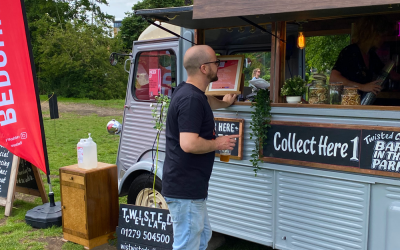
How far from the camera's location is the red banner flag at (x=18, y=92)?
4434mm

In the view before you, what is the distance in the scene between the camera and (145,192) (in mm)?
4191

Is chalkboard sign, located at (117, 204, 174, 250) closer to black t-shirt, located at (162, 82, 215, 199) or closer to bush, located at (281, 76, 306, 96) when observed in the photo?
black t-shirt, located at (162, 82, 215, 199)

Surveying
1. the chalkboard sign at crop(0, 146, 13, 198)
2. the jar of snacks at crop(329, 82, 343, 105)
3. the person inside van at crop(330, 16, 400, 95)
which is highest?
the person inside van at crop(330, 16, 400, 95)

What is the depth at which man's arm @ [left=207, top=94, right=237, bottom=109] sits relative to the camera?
3298 millimetres

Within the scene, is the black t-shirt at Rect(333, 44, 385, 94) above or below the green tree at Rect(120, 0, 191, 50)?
below

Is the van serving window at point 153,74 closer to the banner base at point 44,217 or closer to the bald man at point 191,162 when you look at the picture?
the bald man at point 191,162

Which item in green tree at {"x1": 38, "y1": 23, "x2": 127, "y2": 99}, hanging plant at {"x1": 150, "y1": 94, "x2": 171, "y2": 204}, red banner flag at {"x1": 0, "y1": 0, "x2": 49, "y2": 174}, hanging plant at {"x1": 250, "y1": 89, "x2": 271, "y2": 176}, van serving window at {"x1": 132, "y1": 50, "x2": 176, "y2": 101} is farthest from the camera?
green tree at {"x1": 38, "y1": 23, "x2": 127, "y2": 99}

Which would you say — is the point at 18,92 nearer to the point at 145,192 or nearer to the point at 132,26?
the point at 145,192

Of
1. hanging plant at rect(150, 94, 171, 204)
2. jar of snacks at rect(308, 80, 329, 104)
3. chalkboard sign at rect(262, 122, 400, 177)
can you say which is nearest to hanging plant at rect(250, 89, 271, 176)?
chalkboard sign at rect(262, 122, 400, 177)

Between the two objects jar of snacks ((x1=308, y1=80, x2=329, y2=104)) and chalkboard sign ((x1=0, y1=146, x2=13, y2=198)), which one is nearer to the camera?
jar of snacks ((x1=308, y1=80, x2=329, y2=104))

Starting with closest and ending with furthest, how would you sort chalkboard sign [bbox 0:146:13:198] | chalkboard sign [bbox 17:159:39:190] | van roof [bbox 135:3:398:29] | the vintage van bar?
the vintage van bar < van roof [bbox 135:3:398:29] < chalkboard sign [bbox 0:146:13:198] < chalkboard sign [bbox 17:159:39:190]

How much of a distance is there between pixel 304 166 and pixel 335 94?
632 millimetres

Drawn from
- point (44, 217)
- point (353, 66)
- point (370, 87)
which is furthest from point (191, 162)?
point (44, 217)

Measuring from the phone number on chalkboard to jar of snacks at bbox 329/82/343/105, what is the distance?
192 centimetres
